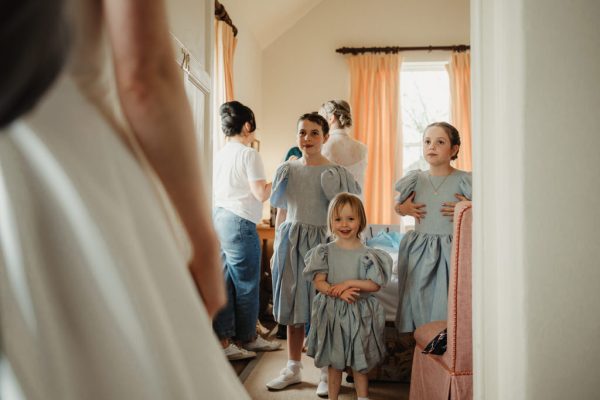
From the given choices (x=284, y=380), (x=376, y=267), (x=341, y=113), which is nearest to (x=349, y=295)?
(x=376, y=267)

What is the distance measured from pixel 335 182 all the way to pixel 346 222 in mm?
329

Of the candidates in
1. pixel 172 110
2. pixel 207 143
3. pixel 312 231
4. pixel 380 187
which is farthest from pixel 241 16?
pixel 172 110

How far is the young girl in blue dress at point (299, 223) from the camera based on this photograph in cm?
271

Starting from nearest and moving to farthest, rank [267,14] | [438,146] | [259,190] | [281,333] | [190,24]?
1. [190,24]
2. [438,146]
3. [259,190]
4. [281,333]
5. [267,14]

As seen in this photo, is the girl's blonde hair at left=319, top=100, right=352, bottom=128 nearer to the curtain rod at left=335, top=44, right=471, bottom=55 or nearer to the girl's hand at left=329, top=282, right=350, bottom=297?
the girl's hand at left=329, top=282, right=350, bottom=297

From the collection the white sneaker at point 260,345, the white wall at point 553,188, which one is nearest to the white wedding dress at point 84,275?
the white wall at point 553,188

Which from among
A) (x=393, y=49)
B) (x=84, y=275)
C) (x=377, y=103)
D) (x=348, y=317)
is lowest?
(x=348, y=317)

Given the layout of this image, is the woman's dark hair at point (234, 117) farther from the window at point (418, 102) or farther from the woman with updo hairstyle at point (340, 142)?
the window at point (418, 102)

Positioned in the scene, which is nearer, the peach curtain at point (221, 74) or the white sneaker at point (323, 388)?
the white sneaker at point (323, 388)

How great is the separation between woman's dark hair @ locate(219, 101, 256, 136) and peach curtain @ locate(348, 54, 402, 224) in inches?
118

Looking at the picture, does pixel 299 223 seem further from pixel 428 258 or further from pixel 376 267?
pixel 428 258

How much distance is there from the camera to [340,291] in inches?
91.7

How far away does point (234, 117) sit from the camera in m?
2.98

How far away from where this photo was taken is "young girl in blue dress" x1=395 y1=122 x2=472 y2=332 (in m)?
2.52
